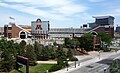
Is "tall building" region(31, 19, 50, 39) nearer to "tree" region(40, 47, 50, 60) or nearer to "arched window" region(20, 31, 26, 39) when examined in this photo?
"arched window" region(20, 31, 26, 39)

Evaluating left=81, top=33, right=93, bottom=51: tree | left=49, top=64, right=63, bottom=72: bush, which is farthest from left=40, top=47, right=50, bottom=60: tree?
left=81, top=33, right=93, bottom=51: tree

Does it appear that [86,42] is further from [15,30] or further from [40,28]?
[15,30]

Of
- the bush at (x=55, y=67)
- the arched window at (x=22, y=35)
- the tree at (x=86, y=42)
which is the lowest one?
the bush at (x=55, y=67)

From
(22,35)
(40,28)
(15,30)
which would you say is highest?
(40,28)

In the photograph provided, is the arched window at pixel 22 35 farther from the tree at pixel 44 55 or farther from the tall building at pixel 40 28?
the tree at pixel 44 55

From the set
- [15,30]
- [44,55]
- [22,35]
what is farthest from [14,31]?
[44,55]

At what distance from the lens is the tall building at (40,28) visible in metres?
177

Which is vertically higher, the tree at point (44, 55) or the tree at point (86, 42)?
the tree at point (86, 42)

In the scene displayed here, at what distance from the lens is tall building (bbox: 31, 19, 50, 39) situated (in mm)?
176875

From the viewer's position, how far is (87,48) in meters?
120

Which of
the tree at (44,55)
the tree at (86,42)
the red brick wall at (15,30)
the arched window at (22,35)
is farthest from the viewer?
the arched window at (22,35)

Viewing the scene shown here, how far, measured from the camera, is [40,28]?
178 meters

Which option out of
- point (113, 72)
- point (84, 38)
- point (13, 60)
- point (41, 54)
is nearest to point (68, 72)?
point (13, 60)

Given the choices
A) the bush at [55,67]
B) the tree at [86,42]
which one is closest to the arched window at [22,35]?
the tree at [86,42]
